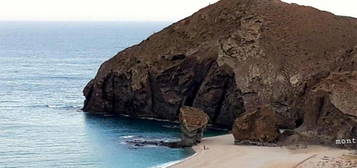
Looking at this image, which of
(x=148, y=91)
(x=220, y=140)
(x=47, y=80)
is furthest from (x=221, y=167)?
(x=47, y=80)

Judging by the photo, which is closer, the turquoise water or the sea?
the sea

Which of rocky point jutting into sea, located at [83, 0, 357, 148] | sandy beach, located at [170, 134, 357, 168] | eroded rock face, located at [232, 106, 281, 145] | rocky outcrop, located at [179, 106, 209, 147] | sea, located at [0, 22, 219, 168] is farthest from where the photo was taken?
rocky point jutting into sea, located at [83, 0, 357, 148]

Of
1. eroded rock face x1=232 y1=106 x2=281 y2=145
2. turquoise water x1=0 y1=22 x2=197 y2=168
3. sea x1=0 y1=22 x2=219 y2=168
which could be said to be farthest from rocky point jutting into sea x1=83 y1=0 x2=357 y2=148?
turquoise water x1=0 y1=22 x2=197 y2=168

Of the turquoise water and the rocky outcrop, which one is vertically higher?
the rocky outcrop

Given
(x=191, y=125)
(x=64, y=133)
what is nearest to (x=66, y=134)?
(x=64, y=133)

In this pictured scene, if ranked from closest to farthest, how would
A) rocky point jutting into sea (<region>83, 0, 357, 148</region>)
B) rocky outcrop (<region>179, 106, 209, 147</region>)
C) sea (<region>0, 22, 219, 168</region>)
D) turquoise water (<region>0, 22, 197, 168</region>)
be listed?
1. sea (<region>0, 22, 219, 168</region>)
2. turquoise water (<region>0, 22, 197, 168</region>)
3. rocky outcrop (<region>179, 106, 209, 147</region>)
4. rocky point jutting into sea (<region>83, 0, 357, 148</region>)

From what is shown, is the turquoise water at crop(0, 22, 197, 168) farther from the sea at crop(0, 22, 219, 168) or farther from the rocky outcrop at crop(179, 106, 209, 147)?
the rocky outcrop at crop(179, 106, 209, 147)

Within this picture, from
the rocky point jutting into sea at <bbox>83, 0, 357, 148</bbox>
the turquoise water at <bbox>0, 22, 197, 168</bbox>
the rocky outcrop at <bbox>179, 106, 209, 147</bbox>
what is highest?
the rocky point jutting into sea at <bbox>83, 0, 357, 148</bbox>

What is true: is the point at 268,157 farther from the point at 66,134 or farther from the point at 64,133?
the point at 64,133

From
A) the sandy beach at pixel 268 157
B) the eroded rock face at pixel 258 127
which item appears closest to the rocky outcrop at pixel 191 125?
the sandy beach at pixel 268 157
